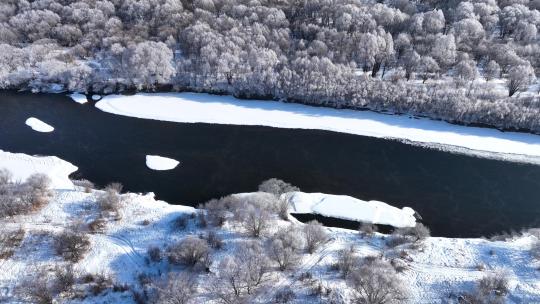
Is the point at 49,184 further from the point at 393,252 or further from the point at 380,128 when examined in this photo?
the point at 380,128

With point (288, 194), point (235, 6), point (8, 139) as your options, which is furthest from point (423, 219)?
point (235, 6)

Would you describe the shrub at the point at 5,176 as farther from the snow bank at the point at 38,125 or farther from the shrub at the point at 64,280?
the shrub at the point at 64,280

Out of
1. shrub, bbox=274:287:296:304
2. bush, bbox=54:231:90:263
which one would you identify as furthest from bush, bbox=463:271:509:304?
bush, bbox=54:231:90:263

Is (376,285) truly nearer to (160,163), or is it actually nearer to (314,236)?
(314,236)

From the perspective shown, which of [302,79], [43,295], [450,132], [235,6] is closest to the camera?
[43,295]

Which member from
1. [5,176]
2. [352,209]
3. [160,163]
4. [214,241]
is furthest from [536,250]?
[5,176]

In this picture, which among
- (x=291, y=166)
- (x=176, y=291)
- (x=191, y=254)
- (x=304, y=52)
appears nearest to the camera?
(x=176, y=291)

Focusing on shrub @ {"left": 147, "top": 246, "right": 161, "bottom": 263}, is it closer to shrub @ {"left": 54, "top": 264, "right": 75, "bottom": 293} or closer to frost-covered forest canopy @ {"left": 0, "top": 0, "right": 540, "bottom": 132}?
shrub @ {"left": 54, "top": 264, "right": 75, "bottom": 293}
